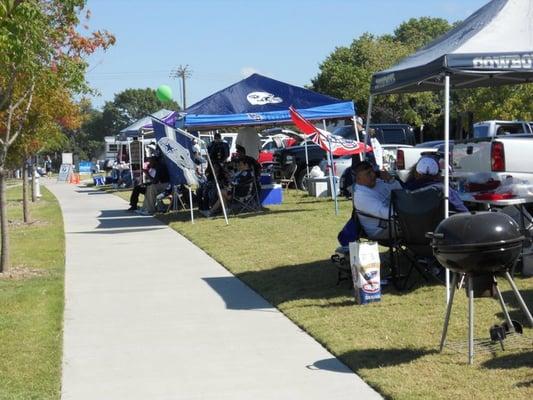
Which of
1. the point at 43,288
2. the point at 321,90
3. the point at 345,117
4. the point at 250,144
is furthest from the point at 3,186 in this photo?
the point at 321,90

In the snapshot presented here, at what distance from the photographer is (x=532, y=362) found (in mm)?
5656

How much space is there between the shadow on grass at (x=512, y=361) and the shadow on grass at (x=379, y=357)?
52 cm

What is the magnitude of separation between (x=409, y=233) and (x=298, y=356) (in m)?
2.43

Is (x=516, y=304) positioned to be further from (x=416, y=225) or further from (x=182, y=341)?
(x=182, y=341)

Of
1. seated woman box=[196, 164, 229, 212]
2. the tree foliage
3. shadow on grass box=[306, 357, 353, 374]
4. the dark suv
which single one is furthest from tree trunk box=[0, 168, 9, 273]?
the tree foliage

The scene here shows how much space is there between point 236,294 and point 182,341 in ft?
6.83

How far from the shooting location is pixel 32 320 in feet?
25.8

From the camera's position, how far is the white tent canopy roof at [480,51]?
750cm

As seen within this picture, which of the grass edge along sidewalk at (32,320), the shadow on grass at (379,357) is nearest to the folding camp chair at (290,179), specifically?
the grass edge along sidewalk at (32,320)

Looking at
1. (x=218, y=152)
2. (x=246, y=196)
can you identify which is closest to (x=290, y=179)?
(x=218, y=152)

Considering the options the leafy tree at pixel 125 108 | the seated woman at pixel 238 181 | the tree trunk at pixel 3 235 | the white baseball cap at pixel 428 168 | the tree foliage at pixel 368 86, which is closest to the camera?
the white baseball cap at pixel 428 168

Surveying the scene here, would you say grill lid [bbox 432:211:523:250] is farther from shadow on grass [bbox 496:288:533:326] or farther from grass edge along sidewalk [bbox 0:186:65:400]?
grass edge along sidewalk [bbox 0:186:65:400]

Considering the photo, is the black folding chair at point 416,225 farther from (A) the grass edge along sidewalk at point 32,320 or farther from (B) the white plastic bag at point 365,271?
(A) the grass edge along sidewalk at point 32,320

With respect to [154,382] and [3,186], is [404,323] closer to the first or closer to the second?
[154,382]
